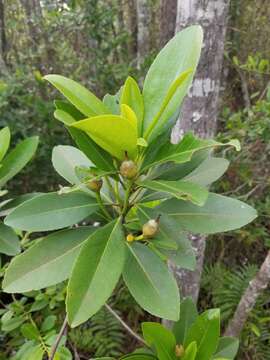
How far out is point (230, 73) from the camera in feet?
11.6

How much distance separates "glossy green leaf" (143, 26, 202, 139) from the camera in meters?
0.68

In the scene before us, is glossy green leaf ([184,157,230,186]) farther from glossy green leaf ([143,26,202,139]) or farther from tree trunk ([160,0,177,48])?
tree trunk ([160,0,177,48])

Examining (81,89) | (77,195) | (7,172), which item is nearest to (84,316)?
(77,195)

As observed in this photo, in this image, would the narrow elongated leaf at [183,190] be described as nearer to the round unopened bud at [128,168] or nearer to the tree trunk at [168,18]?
the round unopened bud at [128,168]

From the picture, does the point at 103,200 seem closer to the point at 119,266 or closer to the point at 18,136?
the point at 119,266

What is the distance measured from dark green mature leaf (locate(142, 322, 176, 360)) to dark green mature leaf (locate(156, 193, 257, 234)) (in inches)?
10.0

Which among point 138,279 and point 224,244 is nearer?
point 138,279

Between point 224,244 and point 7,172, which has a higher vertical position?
point 7,172

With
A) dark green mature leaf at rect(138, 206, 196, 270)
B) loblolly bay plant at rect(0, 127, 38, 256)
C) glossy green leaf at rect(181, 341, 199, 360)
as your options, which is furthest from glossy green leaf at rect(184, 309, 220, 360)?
loblolly bay plant at rect(0, 127, 38, 256)

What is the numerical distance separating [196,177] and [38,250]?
0.39 m

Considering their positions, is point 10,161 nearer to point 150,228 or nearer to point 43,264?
point 43,264

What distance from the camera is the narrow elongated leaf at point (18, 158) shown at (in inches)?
38.7

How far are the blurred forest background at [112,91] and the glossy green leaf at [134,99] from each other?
1180 mm

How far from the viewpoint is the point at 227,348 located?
104cm
